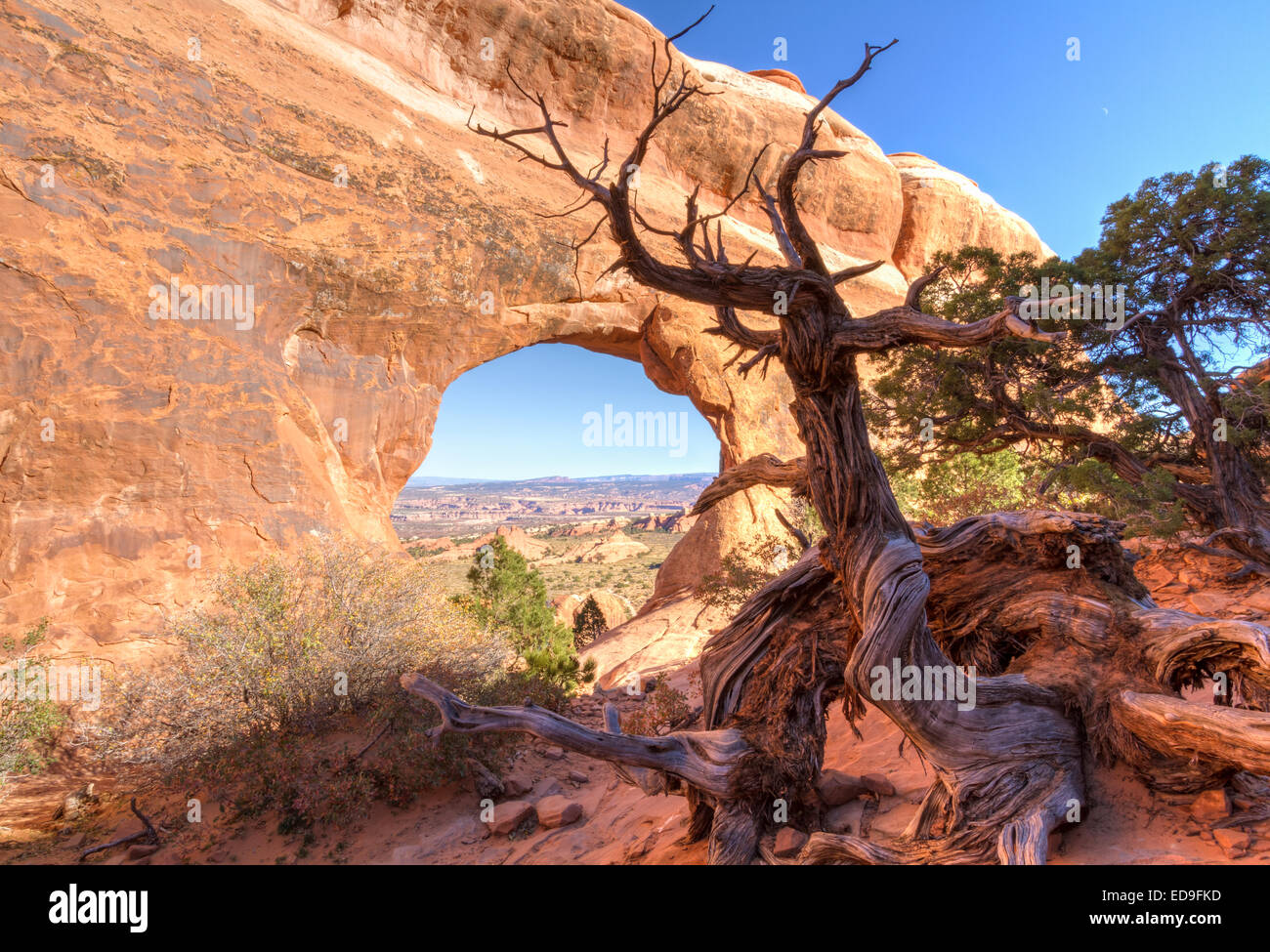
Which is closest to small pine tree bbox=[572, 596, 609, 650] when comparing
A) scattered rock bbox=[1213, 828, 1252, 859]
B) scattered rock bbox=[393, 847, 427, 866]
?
scattered rock bbox=[393, 847, 427, 866]

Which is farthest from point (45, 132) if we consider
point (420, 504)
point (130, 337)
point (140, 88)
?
point (420, 504)

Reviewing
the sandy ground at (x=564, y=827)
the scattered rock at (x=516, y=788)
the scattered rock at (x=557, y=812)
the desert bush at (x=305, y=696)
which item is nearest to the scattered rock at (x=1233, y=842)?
the sandy ground at (x=564, y=827)

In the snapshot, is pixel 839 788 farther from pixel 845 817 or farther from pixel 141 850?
pixel 141 850

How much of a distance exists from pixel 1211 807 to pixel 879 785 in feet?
6.45

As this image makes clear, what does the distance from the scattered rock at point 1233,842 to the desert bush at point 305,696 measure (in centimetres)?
656

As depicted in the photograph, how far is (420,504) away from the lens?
119 m

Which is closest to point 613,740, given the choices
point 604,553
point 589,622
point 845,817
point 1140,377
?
point 845,817

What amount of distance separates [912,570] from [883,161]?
82.1ft

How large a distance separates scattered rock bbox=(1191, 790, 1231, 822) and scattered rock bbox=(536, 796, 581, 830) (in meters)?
4.90

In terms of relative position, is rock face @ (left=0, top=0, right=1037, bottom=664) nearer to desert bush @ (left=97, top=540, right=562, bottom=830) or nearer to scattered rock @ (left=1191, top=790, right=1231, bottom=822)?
desert bush @ (left=97, top=540, right=562, bottom=830)

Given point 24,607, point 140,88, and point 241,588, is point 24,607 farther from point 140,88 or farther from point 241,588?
point 140,88

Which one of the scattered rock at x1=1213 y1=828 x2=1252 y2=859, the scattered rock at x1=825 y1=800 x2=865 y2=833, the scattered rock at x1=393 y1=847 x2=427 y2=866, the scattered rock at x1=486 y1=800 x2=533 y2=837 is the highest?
the scattered rock at x1=1213 y1=828 x2=1252 y2=859

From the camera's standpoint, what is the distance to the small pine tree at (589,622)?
19.7 meters

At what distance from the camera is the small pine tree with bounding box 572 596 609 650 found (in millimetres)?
19663
